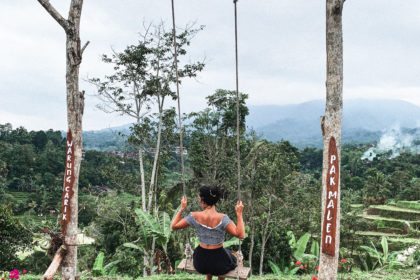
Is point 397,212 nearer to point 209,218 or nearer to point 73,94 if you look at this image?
point 209,218

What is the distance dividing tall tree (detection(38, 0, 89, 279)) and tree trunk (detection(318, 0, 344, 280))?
2866mm

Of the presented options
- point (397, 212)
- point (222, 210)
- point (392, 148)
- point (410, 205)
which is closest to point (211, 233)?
point (222, 210)

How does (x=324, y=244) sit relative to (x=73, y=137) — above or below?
below

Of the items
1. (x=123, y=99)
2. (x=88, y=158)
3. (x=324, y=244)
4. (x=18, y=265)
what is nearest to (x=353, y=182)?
(x=88, y=158)

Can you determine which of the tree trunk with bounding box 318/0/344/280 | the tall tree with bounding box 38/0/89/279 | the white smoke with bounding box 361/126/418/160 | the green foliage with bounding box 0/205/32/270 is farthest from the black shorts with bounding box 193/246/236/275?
the white smoke with bounding box 361/126/418/160

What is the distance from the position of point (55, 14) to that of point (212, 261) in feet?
11.2

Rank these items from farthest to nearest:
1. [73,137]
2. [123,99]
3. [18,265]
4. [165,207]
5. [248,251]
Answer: [165,207]
[123,99]
[248,251]
[18,265]
[73,137]

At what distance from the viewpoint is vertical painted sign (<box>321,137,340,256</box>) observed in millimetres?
3578

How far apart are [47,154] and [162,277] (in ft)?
A: 98.1

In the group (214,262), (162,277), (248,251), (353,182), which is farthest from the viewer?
(353,182)

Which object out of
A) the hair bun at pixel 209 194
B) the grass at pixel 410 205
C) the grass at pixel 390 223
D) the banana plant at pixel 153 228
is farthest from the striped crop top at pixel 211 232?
the grass at pixel 410 205

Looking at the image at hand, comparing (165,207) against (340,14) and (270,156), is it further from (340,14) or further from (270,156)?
(340,14)

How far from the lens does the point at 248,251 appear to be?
10.1 meters

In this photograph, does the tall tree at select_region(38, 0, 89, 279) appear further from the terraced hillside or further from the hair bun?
the terraced hillside
